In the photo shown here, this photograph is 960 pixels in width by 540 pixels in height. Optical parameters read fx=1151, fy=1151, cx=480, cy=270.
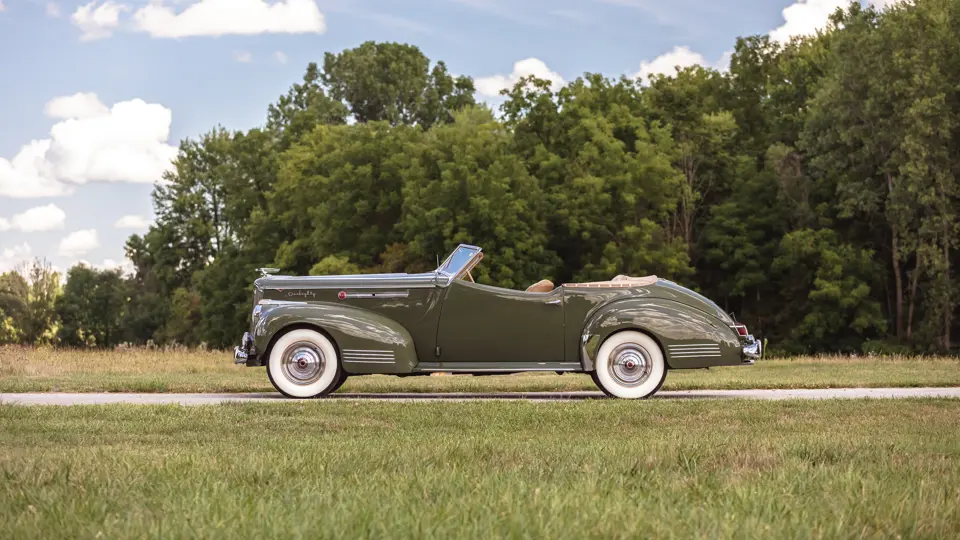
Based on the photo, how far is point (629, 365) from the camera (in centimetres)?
1216

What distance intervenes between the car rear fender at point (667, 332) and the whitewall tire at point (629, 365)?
7cm

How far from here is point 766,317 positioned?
53719mm

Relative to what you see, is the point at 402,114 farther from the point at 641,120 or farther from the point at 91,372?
the point at 91,372

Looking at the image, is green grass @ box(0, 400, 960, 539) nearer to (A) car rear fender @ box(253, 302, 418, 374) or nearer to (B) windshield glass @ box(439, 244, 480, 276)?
(A) car rear fender @ box(253, 302, 418, 374)

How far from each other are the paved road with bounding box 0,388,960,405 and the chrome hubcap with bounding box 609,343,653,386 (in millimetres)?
395

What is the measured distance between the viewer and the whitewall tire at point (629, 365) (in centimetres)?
1211

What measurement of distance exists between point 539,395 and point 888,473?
278 inches

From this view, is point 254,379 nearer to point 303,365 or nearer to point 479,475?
point 303,365

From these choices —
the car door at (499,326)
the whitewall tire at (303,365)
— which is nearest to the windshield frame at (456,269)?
the car door at (499,326)

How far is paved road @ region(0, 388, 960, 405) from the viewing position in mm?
12000

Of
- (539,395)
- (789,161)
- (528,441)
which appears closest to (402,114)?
(789,161)

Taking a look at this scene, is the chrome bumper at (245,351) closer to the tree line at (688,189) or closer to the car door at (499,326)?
the car door at (499,326)

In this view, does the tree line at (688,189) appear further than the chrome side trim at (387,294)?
Yes

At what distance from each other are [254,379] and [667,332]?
6520 millimetres
